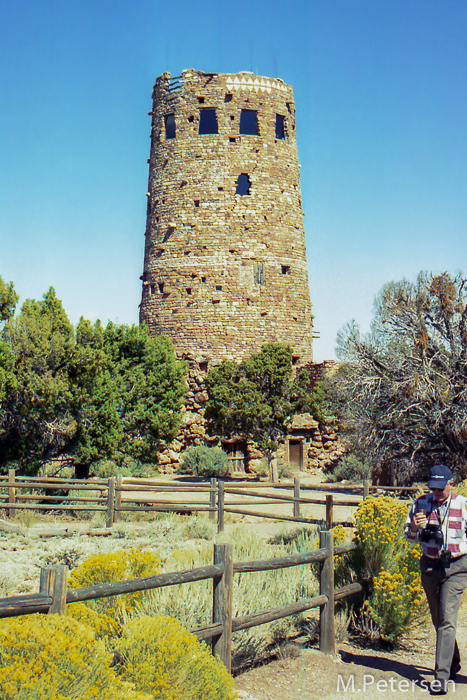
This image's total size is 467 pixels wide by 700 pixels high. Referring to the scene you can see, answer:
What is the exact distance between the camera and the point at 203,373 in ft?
95.6

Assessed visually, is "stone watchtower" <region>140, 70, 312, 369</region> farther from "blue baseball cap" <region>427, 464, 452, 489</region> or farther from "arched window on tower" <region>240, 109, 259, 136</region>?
"blue baseball cap" <region>427, 464, 452, 489</region>

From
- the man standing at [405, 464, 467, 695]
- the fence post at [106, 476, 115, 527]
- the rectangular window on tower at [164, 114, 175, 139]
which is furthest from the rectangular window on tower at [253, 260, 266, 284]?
the man standing at [405, 464, 467, 695]

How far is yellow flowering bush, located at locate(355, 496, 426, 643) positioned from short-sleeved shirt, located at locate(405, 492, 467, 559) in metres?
1.09

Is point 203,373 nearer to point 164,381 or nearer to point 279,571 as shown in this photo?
point 164,381

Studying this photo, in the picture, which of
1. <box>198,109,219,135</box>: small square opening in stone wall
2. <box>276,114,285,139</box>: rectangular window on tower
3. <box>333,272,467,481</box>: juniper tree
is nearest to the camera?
<box>333,272,467,481</box>: juniper tree

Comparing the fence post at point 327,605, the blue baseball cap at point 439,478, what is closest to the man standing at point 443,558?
the blue baseball cap at point 439,478

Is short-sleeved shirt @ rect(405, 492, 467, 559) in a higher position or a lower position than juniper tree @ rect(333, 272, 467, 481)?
lower

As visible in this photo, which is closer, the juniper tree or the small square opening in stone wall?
the juniper tree

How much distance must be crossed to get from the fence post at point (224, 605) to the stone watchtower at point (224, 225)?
2381 cm

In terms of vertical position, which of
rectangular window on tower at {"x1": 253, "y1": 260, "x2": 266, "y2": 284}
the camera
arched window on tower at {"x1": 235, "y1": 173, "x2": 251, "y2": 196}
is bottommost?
the camera

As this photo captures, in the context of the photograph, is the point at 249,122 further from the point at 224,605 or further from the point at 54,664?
the point at 54,664

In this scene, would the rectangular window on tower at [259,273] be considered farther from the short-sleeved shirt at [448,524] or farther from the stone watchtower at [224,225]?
the short-sleeved shirt at [448,524]

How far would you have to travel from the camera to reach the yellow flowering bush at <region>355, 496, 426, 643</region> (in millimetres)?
6445

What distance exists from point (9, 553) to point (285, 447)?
63.8 feet
